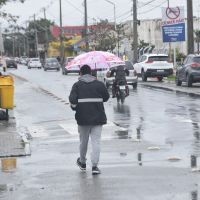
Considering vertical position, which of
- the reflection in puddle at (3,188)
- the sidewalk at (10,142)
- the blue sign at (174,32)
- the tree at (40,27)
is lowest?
the reflection in puddle at (3,188)

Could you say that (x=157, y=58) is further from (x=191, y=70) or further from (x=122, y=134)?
(x=122, y=134)

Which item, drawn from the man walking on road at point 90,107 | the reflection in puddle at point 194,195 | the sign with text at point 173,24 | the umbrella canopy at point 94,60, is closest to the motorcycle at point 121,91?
the umbrella canopy at point 94,60

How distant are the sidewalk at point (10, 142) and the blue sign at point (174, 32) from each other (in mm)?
30064

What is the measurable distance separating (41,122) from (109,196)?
10.3 meters

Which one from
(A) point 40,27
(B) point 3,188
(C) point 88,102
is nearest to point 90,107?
(C) point 88,102

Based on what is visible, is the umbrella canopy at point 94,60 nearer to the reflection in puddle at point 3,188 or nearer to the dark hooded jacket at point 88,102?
the dark hooded jacket at point 88,102

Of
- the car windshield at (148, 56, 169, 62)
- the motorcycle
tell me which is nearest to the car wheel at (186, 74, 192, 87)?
the car windshield at (148, 56, 169, 62)

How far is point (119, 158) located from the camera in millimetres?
11328

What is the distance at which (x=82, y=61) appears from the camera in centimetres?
1644

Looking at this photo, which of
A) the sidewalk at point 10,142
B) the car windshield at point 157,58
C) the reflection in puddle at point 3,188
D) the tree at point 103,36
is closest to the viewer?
the reflection in puddle at point 3,188

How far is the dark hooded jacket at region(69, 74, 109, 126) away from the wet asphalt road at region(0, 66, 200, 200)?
32.5 inches

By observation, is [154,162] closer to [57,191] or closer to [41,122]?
[57,191]

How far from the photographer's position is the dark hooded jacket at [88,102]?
33.1 feet

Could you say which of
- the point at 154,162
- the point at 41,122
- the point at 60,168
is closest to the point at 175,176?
the point at 154,162
